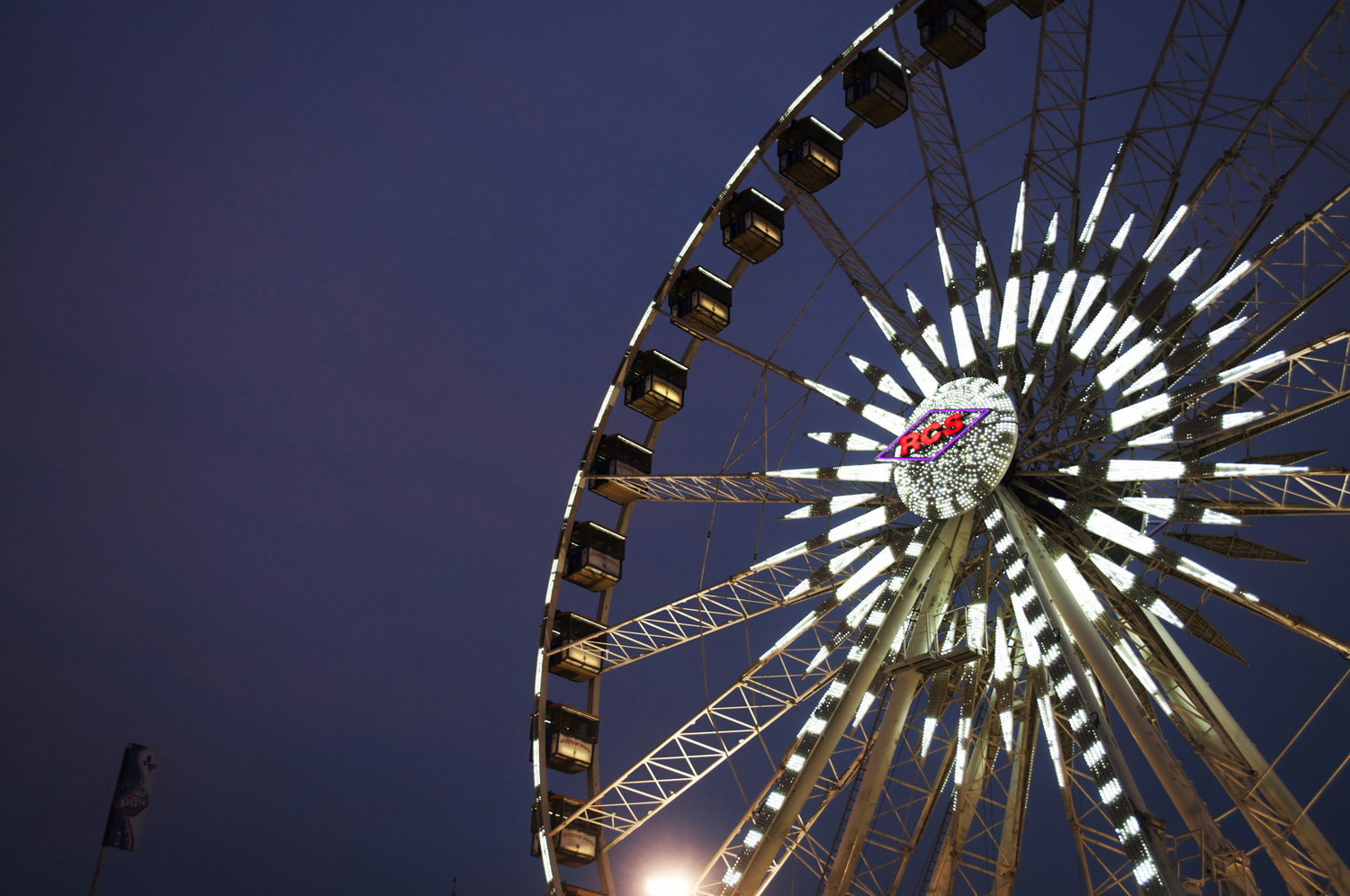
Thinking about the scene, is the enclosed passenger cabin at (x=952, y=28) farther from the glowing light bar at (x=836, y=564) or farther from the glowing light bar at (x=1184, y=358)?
the glowing light bar at (x=836, y=564)

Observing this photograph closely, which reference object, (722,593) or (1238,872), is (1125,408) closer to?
(1238,872)

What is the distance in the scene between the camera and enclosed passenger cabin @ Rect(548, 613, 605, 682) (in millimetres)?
22344

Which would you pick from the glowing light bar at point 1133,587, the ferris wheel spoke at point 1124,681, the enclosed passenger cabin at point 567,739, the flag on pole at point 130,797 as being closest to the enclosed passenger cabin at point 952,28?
the ferris wheel spoke at point 1124,681

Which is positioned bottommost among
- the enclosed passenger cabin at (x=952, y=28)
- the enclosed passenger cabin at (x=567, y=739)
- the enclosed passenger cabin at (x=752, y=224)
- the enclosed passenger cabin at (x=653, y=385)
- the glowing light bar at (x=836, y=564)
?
the enclosed passenger cabin at (x=567, y=739)

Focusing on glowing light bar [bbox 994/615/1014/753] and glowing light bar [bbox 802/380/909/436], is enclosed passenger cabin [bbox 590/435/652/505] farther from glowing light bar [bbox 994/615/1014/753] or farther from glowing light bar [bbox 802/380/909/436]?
glowing light bar [bbox 994/615/1014/753]

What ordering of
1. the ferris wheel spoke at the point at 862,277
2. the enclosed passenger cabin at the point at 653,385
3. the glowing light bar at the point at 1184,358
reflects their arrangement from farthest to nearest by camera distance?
the enclosed passenger cabin at the point at 653,385, the ferris wheel spoke at the point at 862,277, the glowing light bar at the point at 1184,358

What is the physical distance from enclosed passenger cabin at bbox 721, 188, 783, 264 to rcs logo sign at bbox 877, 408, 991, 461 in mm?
7389

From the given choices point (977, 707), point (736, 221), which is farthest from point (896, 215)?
point (977, 707)

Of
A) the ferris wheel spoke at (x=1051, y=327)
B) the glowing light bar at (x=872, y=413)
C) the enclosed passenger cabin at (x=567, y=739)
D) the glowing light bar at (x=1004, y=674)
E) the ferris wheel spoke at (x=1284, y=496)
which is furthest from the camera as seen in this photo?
the enclosed passenger cabin at (x=567, y=739)

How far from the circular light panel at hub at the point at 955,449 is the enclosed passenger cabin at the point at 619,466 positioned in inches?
291

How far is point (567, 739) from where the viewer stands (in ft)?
70.3

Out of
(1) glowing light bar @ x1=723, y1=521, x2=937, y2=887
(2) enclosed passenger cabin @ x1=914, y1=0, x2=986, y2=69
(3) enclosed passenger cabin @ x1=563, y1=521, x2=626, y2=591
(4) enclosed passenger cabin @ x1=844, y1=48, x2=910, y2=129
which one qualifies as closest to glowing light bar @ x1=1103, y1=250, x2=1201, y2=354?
(1) glowing light bar @ x1=723, y1=521, x2=937, y2=887

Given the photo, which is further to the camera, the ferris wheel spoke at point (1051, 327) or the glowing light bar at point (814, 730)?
the ferris wheel spoke at point (1051, 327)

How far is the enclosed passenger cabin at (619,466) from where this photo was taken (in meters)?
23.4
